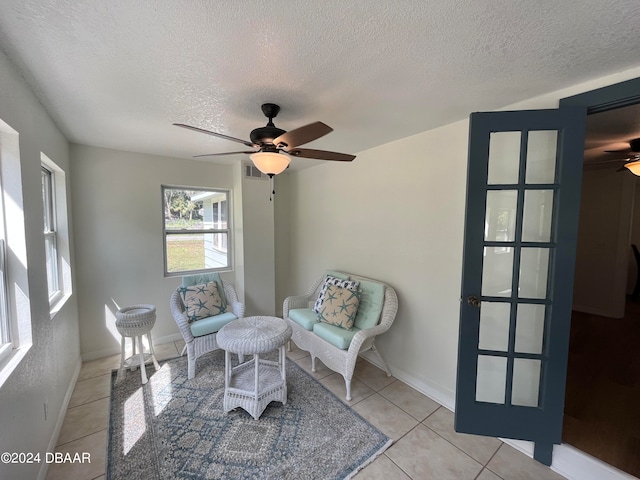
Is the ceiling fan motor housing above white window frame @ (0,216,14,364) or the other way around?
above

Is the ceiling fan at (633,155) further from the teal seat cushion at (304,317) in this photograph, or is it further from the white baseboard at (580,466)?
the teal seat cushion at (304,317)

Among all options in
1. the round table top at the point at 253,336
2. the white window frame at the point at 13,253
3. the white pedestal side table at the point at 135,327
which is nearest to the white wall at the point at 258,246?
the white pedestal side table at the point at 135,327

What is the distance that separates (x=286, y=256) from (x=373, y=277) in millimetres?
1842

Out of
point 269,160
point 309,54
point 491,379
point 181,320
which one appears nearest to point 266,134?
point 269,160

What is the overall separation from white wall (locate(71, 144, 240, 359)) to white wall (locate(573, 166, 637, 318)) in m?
5.89

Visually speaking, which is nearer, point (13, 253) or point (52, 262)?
point (13, 253)

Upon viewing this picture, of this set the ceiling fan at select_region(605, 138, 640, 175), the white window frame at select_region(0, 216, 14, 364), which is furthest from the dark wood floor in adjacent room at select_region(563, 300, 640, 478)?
the white window frame at select_region(0, 216, 14, 364)

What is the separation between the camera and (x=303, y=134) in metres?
1.51

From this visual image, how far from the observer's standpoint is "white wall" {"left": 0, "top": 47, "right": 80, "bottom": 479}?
50.7 inches

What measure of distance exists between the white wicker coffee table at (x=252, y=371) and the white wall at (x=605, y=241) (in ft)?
15.1

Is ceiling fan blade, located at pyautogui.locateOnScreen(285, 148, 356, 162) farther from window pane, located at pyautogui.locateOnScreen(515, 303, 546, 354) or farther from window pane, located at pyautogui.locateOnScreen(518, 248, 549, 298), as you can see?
window pane, located at pyautogui.locateOnScreen(515, 303, 546, 354)

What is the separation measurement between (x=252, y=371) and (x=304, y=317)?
2.50 ft

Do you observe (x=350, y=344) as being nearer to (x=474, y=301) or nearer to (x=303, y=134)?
(x=474, y=301)

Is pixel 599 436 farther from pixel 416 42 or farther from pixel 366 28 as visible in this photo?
pixel 366 28
